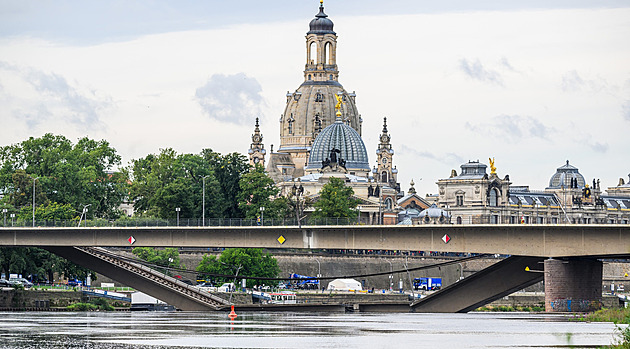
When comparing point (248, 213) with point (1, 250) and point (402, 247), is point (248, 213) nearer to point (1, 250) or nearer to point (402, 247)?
point (1, 250)

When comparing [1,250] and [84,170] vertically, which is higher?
[84,170]

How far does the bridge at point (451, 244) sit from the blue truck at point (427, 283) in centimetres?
7355

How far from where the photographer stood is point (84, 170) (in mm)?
147000

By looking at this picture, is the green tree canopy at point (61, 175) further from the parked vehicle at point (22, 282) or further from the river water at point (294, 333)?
the river water at point (294, 333)

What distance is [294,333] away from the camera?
72.3 metres

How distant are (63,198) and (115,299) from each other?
2593 cm

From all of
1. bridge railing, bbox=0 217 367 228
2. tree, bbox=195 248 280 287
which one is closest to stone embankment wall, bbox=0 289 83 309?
bridge railing, bbox=0 217 367 228

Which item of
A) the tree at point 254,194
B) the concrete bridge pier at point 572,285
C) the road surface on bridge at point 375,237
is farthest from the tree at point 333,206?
the concrete bridge pier at point 572,285

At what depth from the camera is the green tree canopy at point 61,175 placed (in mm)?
144375

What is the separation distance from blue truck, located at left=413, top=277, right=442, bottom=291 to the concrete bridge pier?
90.0m

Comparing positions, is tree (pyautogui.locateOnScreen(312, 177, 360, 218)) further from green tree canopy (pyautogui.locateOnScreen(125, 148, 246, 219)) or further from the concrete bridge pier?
the concrete bridge pier

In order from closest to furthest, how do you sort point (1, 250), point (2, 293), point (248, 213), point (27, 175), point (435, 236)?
1. point (435, 236)
2. point (2, 293)
3. point (1, 250)
4. point (27, 175)
5. point (248, 213)

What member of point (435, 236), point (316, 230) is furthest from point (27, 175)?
point (435, 236)

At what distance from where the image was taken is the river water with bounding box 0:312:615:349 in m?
61.7
